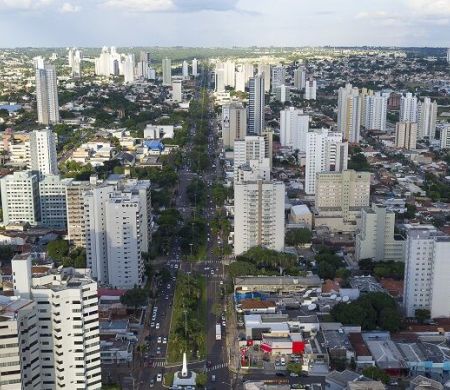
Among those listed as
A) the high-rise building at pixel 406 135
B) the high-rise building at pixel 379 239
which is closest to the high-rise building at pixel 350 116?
the high-rise building at pixel 406 135

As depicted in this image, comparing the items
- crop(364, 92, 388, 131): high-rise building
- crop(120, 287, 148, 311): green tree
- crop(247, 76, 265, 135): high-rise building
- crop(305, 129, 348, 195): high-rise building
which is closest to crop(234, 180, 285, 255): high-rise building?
crop(120, 287, 148, 311): green tree

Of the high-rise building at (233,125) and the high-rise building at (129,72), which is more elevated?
the high-rise building at (129,72)

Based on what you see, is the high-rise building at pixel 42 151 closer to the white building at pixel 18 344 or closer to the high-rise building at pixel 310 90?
the white building at pixel 18 344

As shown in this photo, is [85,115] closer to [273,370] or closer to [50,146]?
[50,146]

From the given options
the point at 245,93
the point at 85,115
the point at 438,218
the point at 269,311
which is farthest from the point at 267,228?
the point at 245,93

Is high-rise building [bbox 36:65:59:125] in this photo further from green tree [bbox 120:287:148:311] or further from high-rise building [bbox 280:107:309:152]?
green tree [bbox 120:287:148:311]

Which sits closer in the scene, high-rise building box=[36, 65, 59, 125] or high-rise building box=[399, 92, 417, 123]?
high-rise building box=[399, 92, 417, 123]

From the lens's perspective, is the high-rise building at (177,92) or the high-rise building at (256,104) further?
the high-rise building at (177,92)
